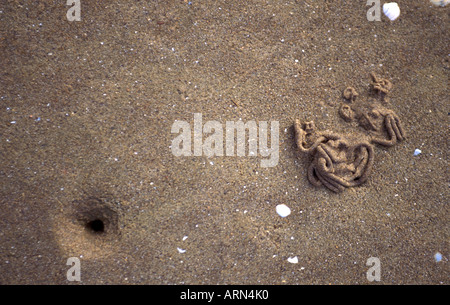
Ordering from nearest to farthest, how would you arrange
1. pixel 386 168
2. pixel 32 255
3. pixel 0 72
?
pixel 32 255 → pixel 0 72 → pixel 386 168

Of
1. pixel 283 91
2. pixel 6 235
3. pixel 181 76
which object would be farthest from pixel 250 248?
pixel 6 235

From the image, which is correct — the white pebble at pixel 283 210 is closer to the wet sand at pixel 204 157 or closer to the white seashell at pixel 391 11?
the wet sand at pixel 204 157

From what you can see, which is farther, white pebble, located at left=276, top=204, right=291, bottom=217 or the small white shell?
the small white shell

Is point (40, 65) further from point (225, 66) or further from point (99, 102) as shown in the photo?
point (225, 66)
